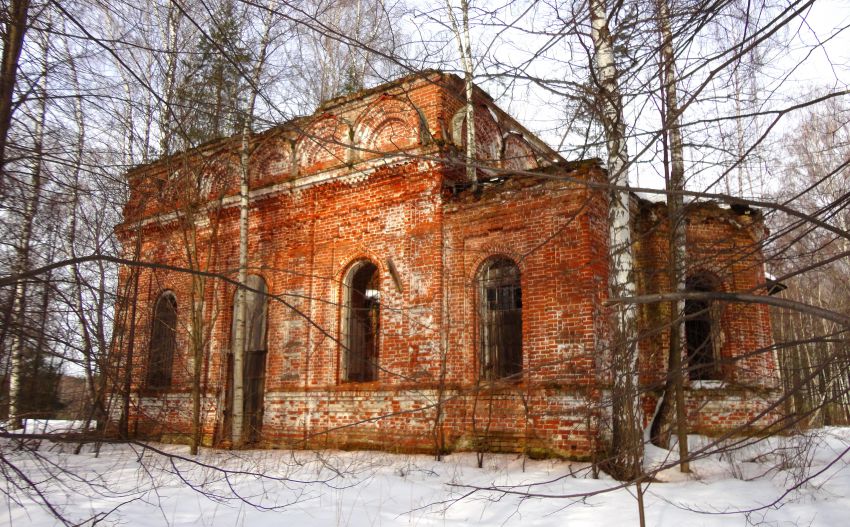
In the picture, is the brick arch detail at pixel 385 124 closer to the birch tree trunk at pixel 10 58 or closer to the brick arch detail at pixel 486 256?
the brick arch detail at pixel 486 256

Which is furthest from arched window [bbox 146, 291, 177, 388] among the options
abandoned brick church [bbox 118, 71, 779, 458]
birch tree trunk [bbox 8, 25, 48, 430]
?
birch tree trunk [bbox 8, 25, 48, 430]

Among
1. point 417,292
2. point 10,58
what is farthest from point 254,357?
point 10,58

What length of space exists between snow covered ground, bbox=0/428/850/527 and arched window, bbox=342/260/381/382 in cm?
225

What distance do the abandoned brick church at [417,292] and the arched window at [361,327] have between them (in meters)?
0.04

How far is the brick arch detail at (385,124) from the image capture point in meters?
10.7

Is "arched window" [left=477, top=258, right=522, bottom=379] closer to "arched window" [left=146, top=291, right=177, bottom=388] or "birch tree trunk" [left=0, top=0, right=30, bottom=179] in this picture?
"birch tree trunk" [left=0, top=0, right=30, bottom=179]

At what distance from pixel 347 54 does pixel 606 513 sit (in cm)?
1577

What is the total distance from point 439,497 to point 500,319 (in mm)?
3622

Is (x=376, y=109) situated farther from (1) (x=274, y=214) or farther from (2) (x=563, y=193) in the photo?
→ (2) (x=563, y=193)

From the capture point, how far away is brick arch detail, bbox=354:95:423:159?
35.2 feet

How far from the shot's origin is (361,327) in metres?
11.1

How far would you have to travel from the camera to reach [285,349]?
1138 cm

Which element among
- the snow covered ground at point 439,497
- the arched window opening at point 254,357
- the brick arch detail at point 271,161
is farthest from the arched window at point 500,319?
the brick arch detail at point 271,161

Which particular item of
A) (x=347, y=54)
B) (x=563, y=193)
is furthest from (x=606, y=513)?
(x=347, y=54)
